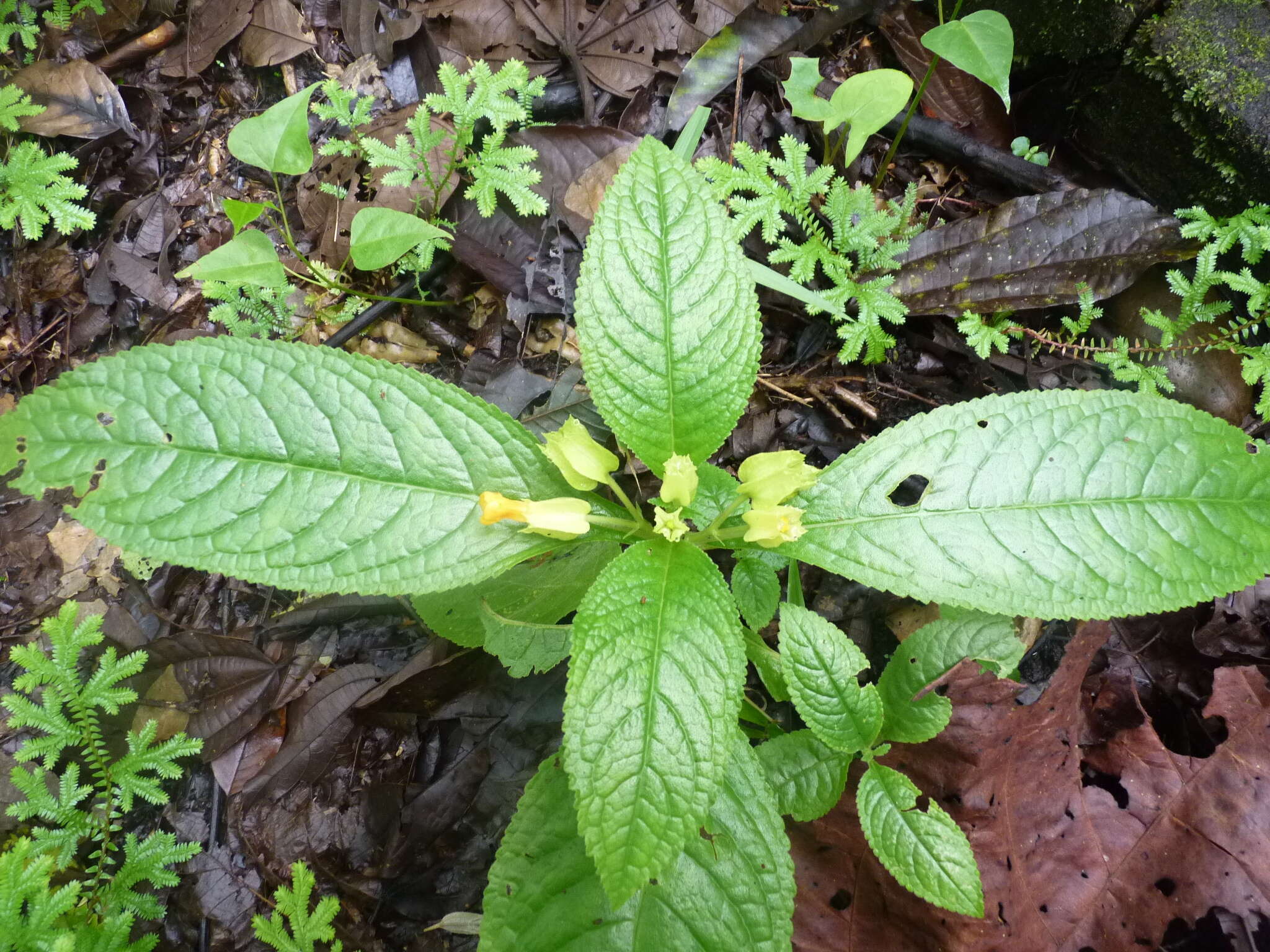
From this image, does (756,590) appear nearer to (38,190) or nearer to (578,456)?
(578,456)

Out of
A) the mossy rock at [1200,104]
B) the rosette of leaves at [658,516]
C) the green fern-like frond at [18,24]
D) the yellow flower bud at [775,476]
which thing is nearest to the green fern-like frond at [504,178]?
the rosette of leaves at [658,516]

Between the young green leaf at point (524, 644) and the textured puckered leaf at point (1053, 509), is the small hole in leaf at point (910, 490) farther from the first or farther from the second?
the young green leaf at point (524, 644)

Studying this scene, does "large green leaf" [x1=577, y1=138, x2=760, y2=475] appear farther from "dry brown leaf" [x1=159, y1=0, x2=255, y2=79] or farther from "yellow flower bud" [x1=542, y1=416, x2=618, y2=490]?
"dry brown leaf" [x1=159, y1=0, x2=255, y2=79]

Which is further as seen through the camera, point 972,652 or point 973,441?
point 972,652

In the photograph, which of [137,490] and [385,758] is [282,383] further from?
[385,758]

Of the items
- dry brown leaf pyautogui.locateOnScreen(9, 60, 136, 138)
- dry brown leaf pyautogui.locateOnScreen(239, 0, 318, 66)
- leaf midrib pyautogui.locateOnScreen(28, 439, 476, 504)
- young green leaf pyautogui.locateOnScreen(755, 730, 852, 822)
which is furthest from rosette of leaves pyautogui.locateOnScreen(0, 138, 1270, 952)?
dry brown leaf pyautogui.locateOnScreen(9, 60, 136, 138)

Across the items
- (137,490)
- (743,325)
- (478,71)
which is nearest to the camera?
(137,490)

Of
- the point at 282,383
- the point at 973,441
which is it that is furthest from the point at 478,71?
the point at 973,441
